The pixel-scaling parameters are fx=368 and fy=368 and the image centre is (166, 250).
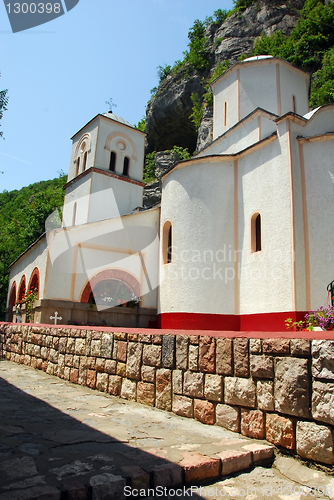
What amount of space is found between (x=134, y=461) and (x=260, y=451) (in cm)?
99

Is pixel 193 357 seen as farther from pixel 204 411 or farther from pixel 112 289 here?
pixel 112 289

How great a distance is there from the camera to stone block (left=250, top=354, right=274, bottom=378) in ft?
9.95

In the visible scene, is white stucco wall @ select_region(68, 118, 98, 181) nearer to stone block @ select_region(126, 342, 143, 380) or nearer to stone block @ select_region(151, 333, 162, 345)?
stone block @ select_region(126, 342, 143, 380)

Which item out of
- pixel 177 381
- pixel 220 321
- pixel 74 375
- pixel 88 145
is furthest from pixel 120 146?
pixel 177 381

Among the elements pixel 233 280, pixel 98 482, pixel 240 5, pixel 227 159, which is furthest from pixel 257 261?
pixel 240 5

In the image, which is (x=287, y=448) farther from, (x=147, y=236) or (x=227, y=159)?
(x=147, y=236)

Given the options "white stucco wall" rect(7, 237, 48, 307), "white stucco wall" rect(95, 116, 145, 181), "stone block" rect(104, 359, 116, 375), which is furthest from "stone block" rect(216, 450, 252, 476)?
"white stucco wall" rect(95, 116, 145, 181)

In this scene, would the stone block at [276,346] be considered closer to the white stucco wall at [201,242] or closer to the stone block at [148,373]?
the stone block at [148,373]

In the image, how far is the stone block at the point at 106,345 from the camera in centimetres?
493

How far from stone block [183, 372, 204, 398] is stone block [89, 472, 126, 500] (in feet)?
5.05

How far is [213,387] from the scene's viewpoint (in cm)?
349

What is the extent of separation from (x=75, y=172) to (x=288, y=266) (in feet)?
49.8

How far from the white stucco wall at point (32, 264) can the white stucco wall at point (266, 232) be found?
618 centimetres

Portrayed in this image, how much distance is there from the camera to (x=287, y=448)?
2.82 metres
